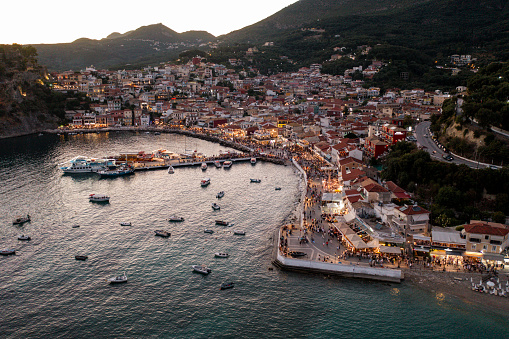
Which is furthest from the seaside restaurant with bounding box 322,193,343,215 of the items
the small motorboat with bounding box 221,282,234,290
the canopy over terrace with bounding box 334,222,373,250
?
the small motorboat with bounding box 221,282,234,290

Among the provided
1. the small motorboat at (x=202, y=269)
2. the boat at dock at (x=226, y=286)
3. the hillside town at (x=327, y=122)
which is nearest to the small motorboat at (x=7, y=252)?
the small motorboat at (x=202, y=269)

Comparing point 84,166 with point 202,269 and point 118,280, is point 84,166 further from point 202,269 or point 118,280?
point 202,269

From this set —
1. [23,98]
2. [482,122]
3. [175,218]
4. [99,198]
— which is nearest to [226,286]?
[175,218]

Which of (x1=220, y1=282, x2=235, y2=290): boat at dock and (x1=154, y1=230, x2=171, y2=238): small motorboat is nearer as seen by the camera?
(x1=220, y1=282, x2=235, y2=290): boat at dock

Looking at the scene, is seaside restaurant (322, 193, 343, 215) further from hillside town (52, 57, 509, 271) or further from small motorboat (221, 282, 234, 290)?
small motorboat (221, 282, 234, 290)

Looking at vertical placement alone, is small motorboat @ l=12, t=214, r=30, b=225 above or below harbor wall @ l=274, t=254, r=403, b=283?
below

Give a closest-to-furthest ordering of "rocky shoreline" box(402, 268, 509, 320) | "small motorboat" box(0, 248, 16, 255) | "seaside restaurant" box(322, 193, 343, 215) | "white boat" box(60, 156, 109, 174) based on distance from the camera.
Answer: "rocky shoreline" box(402, 268, 509, 320) < "small motorboat" box(0, 248, 16, 255) < "seaside restaurant" box(322, 193, 343, 215) < "white boat" box(60, 156, 109, 174)

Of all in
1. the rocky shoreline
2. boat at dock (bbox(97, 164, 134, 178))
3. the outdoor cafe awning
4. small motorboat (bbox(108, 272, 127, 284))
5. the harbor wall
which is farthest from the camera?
boat at dock (bbox(97, 164, 134, 178))
